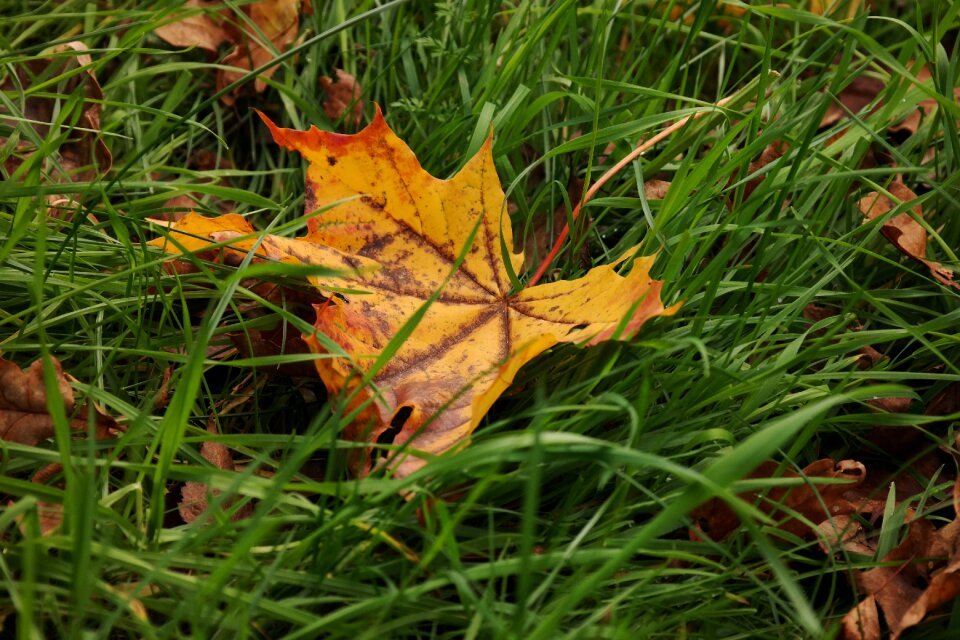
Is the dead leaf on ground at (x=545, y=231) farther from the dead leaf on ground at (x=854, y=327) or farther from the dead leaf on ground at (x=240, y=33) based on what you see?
the dead leaf on ground at (x=240, y=33)

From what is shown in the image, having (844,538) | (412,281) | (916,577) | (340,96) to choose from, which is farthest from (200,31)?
(916,577)

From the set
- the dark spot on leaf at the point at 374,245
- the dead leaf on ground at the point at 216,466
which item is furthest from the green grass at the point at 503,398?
the dark spot on leaf at the point at 374,245

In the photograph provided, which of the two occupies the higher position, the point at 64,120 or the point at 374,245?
the point at 64,120

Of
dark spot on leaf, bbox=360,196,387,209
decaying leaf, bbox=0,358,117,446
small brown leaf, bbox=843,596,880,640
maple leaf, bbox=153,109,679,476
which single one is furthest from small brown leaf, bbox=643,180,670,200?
decaying leaf, bbox=0,358,117,446

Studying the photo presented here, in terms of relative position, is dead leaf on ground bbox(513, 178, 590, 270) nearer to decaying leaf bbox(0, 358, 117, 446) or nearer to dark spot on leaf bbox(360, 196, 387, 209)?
dark spot on leaf bbox(360, 196, 387, 209)

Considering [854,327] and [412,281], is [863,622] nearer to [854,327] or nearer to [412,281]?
[854,327]

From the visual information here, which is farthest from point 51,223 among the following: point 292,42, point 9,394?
point 292,42
